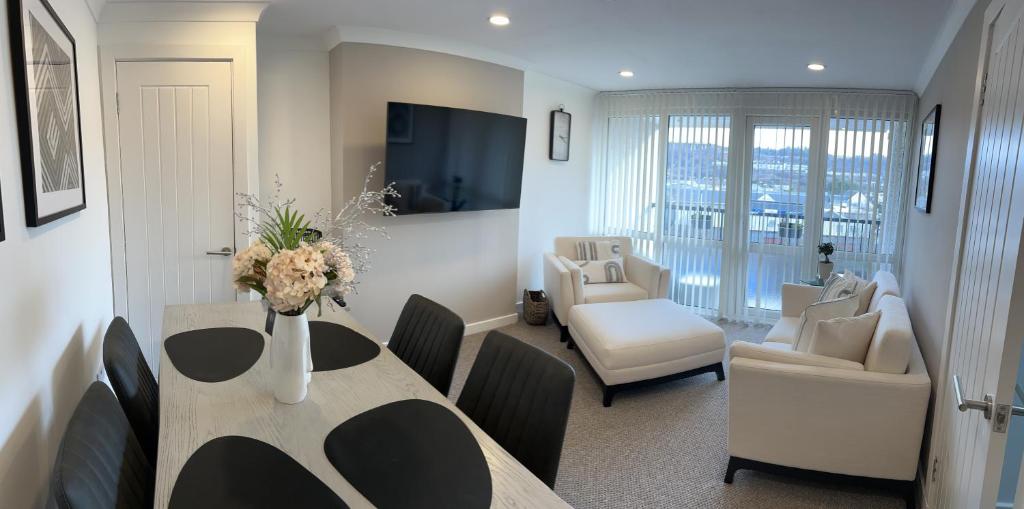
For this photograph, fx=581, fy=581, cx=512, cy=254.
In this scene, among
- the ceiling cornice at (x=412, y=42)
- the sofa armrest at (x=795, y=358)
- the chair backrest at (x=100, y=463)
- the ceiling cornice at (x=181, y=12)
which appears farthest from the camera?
the ceiling cornice at (x=412, y=42)

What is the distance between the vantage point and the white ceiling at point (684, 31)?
300 centimetres

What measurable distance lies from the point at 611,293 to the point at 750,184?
186 centimetres

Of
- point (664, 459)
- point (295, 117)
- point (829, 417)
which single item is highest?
point (295, 117)

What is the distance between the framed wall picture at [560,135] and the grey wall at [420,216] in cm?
65

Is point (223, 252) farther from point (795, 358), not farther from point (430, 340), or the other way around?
point (795, 358)

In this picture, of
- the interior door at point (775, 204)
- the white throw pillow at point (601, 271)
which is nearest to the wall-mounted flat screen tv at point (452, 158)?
the white throw pillow at point (601, 271)

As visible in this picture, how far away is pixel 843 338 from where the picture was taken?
2650 mm

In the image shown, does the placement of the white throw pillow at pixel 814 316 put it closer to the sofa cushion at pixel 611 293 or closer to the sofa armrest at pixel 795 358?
the sofa armrest at pixel 795 358

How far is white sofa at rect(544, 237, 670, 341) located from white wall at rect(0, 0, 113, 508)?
306 centimetres

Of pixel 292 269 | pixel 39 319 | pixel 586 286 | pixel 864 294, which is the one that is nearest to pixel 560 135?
pixel 586 286

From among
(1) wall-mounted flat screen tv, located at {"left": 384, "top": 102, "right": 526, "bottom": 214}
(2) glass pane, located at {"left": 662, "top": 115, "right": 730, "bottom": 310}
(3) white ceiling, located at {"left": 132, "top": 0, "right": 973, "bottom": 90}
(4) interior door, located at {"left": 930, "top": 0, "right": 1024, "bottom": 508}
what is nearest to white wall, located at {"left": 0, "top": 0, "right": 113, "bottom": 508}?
(3) white ceiling, located at {"left": 132, "top": 0, "right": 973, "bottom": 90}

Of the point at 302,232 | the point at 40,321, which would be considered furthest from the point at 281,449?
the point at 40,321

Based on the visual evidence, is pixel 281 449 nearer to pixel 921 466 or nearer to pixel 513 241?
pixel 921 466

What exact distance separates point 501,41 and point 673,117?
2.33 m
